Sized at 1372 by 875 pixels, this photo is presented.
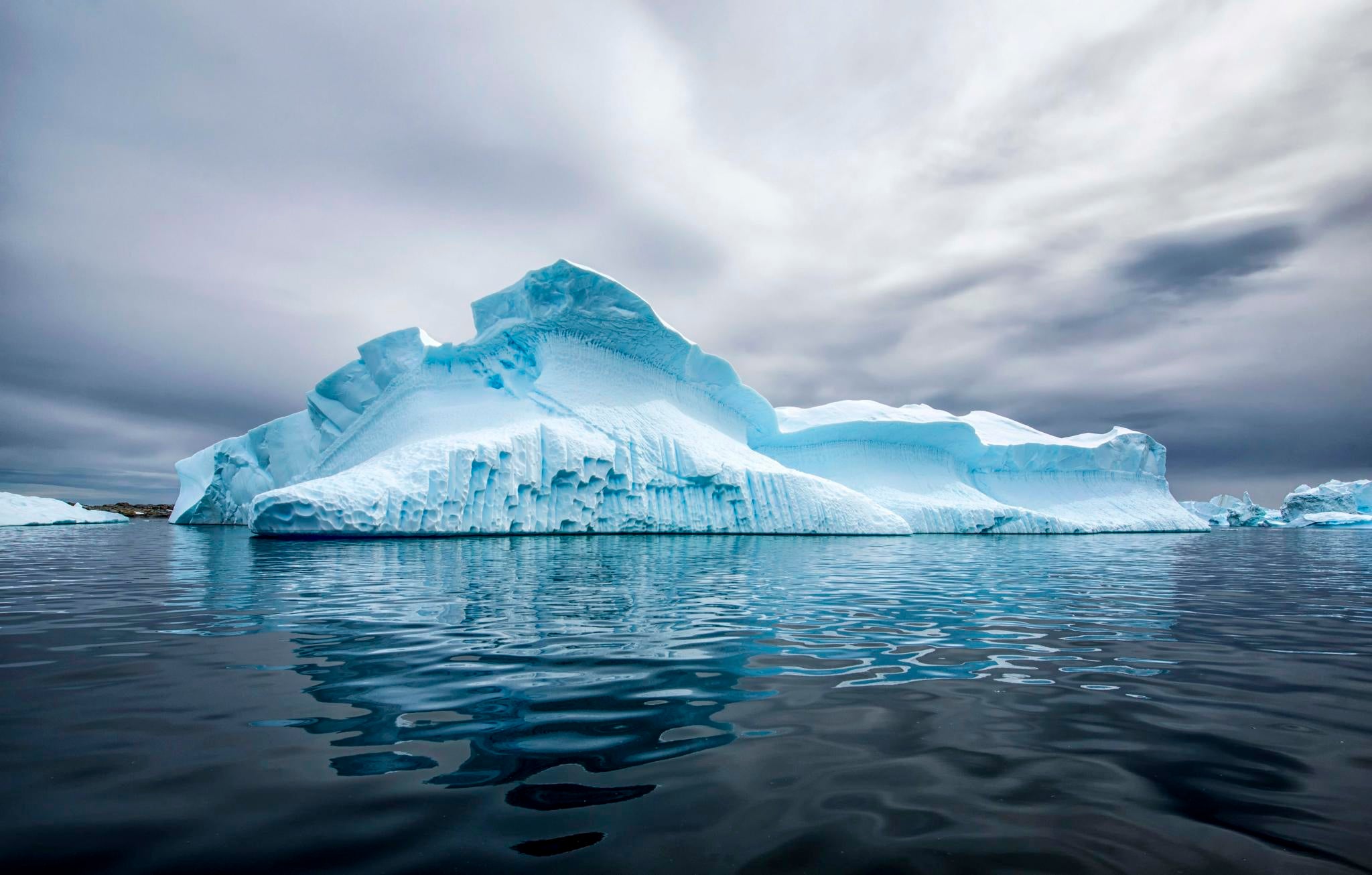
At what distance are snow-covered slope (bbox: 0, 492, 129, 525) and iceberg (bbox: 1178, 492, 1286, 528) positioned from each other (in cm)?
7163

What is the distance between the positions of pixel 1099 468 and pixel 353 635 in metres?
42.6

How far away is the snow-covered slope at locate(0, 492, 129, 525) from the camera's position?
1103 inches

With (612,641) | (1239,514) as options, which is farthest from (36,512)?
(1239,514)

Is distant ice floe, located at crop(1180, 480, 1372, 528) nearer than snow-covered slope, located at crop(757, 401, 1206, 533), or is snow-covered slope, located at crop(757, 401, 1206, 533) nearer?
snow-covered slope, located at crop(757, 401, 1206, 533)

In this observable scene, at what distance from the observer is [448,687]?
11.4 feet

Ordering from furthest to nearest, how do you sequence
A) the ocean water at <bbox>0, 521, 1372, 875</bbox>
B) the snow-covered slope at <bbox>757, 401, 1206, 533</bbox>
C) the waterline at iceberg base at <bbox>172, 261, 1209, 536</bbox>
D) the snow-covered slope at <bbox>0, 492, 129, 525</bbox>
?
the snow-covered slope at <bbox>757, 401, 1206, 533</bbox>, the snow-covered slope at <bbox>0, 492, 129, 525</bbox>, the waterline at iceberg base at <bbox>172, 261, 1209, 536</bbox>, the ocean water at <bbox>0, 521, 1372, 875</bbox>

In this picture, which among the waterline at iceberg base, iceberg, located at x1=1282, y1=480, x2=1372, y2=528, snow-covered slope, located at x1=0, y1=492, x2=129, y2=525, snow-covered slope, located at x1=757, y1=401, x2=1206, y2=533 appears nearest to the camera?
the waterline at iceberg base

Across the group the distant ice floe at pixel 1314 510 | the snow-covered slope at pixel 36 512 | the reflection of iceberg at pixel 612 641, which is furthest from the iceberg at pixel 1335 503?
the snow-covered slope at pixel 36 512

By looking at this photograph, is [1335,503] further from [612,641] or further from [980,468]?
[612,641]

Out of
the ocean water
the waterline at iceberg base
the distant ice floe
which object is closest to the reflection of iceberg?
the ocean water

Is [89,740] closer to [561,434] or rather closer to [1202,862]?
[1202,862]

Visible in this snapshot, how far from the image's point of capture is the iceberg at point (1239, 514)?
177 feet

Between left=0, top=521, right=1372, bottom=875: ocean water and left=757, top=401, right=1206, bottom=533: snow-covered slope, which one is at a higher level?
left=757, top=401, right=1206, bottom=533: snow-covered slope

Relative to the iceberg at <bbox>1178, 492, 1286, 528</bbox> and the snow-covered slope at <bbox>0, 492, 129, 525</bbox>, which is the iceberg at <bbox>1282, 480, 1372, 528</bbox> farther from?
the snow-covered slope at <bbox>0, 492, 129, 525</bbox>
